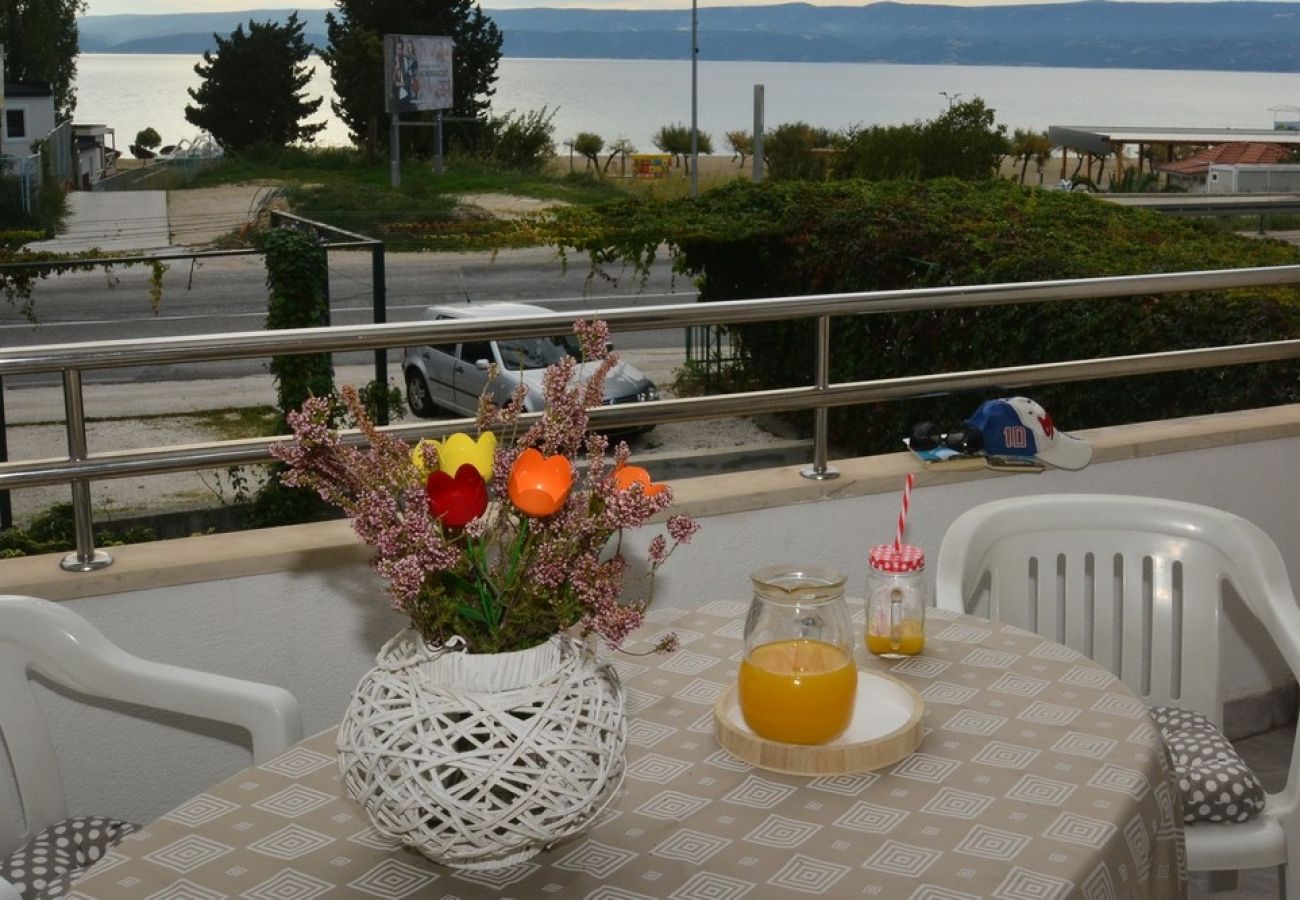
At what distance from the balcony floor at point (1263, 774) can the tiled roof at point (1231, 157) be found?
29.5m

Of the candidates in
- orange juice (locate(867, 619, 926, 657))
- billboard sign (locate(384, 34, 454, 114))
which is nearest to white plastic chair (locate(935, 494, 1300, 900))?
orange juice (locate(867, 619, 926, 657))

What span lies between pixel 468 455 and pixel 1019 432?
1.86 m

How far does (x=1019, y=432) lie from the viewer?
2.82 metres

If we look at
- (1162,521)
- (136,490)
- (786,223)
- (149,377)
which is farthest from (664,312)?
(149,377)

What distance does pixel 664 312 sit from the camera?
2463 mm

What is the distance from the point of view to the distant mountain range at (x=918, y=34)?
93938 mm

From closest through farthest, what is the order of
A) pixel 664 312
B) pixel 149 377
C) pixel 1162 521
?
pixel 1162 521
pixel 664 312
pixel 149 377

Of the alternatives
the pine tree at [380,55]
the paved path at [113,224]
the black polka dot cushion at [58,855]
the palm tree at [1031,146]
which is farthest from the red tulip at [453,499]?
the pine tree at [380,55]

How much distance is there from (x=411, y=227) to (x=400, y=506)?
86.9 ft

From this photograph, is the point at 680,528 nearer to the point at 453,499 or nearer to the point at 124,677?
the point at 453,499

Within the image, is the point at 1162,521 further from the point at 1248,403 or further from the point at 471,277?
the point at 471,277

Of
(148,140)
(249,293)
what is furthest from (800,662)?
(148,140)

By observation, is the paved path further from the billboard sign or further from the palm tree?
the palm tree

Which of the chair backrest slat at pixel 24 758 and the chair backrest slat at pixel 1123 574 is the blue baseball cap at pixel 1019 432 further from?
the chair backrest slat at pixel 24 758
